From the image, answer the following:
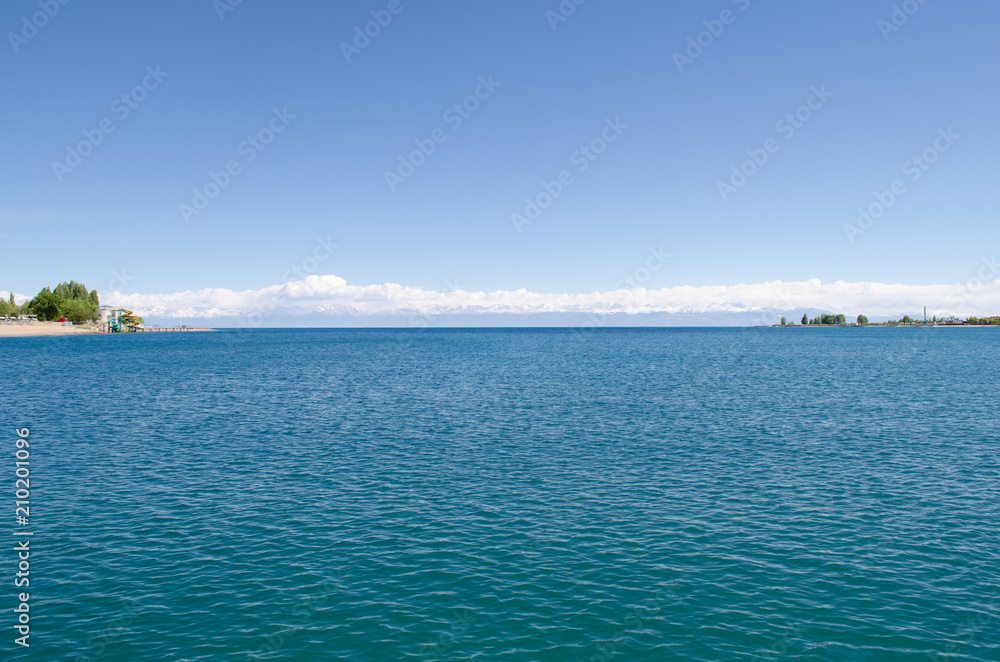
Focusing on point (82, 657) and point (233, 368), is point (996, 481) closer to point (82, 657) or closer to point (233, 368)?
point (82, 657)

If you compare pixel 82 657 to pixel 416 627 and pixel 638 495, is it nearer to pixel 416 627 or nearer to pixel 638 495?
pixel 416 627

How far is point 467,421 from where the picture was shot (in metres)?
56.0

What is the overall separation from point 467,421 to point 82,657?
39582mm

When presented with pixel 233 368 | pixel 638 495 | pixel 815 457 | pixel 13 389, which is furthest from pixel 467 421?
pixel 233 368

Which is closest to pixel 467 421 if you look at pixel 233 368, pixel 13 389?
pixel 13 389

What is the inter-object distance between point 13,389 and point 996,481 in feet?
356

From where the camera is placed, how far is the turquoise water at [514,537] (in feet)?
62.1

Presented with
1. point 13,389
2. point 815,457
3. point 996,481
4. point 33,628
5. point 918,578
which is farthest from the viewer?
point 13,389

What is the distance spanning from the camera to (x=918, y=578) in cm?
2245

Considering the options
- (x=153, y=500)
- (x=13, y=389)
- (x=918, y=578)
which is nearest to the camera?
(x=918, y=578)

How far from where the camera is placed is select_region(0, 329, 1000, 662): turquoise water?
62.1ft

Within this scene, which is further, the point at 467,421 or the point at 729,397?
the point at 729,397

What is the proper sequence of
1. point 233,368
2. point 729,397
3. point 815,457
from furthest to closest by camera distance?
point 233,368
point 729,397
point 815,457

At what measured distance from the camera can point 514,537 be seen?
26797 mm
